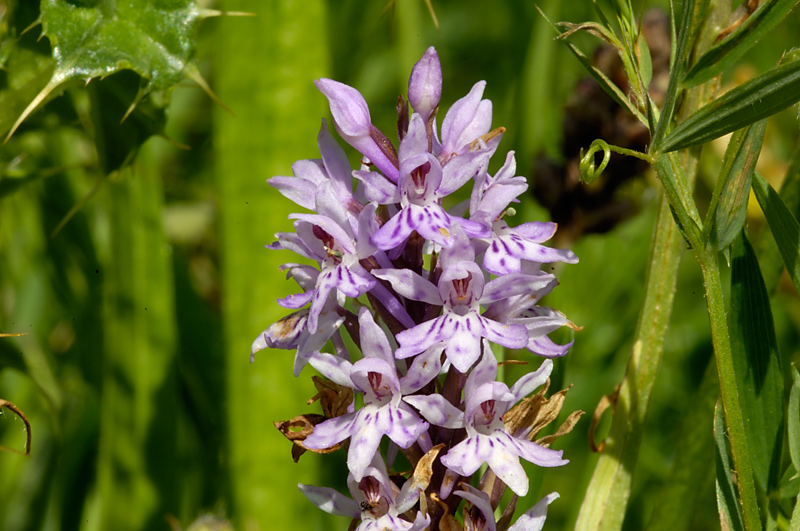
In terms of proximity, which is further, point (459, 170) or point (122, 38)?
point (122, 38)

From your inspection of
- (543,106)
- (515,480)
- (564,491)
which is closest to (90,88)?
(515,480)

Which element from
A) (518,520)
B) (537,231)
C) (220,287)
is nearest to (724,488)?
(518,520)

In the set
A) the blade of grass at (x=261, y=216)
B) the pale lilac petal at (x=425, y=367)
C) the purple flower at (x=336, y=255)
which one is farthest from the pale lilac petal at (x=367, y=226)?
the blade of grass at (x=261, y=216)

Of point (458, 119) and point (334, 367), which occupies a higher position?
point (458, 119)

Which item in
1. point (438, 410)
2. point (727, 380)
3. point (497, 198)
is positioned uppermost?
point (497, 198)

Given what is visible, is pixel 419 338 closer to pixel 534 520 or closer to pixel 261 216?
pixel 534 520

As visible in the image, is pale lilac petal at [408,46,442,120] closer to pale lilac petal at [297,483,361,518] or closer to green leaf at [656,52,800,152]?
green leaf at [656,52,800,152]
